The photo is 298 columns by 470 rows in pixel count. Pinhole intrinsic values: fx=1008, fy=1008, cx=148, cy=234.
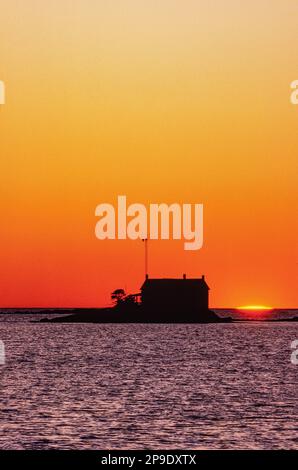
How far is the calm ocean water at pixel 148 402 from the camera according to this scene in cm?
4403

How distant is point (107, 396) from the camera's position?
62312 millimetres

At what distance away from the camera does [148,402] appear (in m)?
58.7

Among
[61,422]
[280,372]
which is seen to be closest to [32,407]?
[61,422]

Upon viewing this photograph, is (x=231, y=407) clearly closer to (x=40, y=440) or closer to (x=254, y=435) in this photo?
(x=254, y=435)

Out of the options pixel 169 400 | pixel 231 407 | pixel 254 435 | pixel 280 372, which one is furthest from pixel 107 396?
pixel 280 372

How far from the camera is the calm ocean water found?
44031 mm
